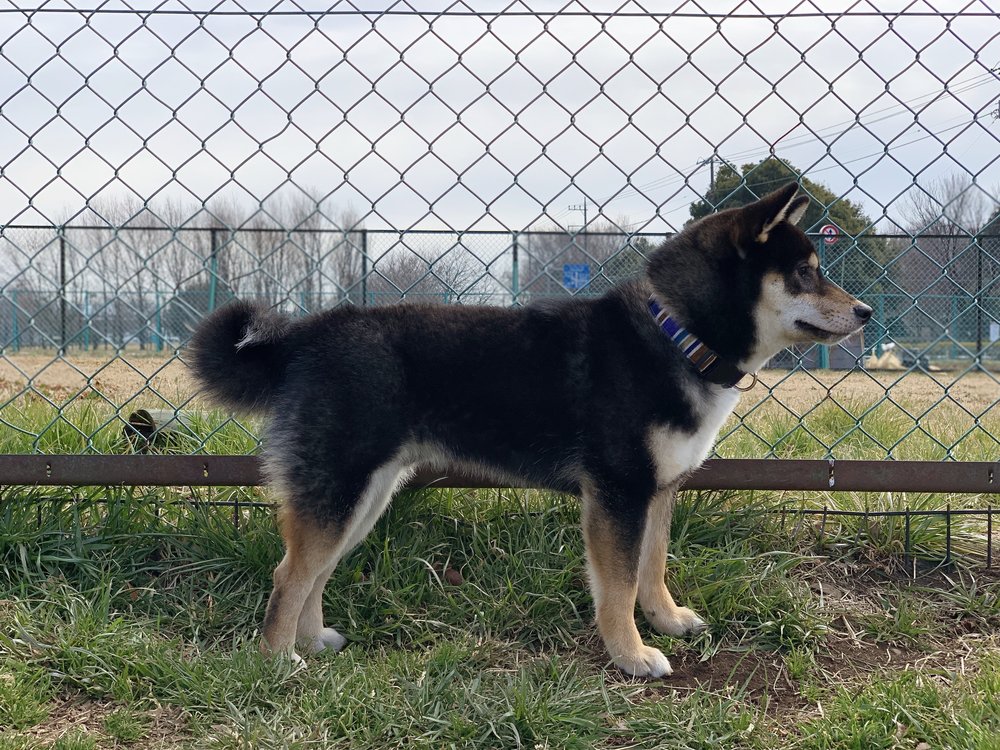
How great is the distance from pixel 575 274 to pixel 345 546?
5.30 ft

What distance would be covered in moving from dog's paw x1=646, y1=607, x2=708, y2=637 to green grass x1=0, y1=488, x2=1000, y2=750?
0.05 metres

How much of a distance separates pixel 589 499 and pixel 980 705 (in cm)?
121

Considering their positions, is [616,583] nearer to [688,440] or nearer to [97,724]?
[688,440]

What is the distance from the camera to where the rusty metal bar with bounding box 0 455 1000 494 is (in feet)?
10.5

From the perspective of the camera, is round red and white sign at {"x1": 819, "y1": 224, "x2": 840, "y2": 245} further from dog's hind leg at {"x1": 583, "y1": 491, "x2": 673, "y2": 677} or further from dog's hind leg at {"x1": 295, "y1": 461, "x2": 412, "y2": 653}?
dog's hind leg at {"x1": 295, "y1": 461, "x2": 412, "y2": 653}

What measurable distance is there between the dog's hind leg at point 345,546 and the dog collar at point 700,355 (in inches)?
38.6

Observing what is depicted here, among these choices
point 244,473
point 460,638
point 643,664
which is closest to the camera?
point 643,664

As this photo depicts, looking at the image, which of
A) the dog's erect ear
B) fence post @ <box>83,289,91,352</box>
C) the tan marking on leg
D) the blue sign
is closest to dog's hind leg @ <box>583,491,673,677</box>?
the tan marking on leg

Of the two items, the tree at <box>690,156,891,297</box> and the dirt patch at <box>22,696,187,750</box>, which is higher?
the tree at <box>690,156,891,297</box>

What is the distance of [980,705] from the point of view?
2.45 metres

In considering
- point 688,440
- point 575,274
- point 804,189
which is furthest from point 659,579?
point 804,189

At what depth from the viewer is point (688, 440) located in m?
2.97

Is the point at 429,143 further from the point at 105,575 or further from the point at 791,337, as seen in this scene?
the point at 105,575

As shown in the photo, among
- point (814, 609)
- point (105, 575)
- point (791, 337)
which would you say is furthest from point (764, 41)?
point (105, 575)
